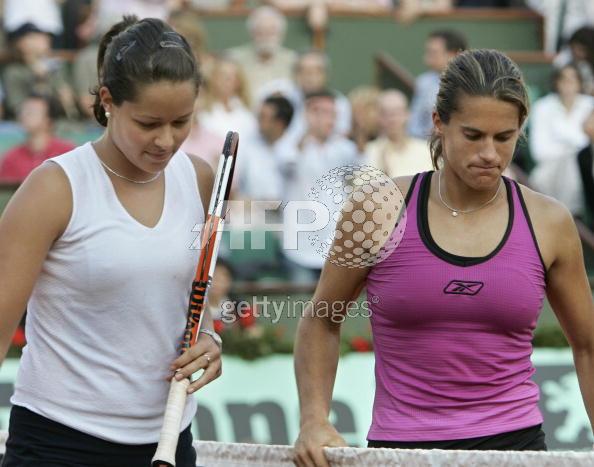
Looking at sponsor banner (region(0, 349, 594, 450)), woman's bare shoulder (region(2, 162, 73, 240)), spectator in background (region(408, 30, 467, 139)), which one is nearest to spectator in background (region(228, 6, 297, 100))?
spectator in background (region(408, 30, 467, 139))

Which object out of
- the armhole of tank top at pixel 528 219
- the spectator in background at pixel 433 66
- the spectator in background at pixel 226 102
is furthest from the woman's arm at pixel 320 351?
the spectator in background at pixel 433 66

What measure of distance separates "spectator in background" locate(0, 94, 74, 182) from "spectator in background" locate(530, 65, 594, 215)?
3735 mm

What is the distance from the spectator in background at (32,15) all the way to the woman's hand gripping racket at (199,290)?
7.79 m

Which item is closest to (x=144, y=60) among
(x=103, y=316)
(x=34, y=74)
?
(x=103, y=316)

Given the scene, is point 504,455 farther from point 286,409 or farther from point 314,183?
point 314,183

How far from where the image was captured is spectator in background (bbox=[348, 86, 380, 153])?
10.1m

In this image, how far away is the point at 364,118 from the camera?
1026 centimetres

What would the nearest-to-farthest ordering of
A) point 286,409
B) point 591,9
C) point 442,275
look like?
point 442,275 < point 286,409 < point 591,9

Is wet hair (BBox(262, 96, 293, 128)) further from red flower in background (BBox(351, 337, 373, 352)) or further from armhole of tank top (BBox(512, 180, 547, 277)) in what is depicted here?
armhole of tank top (BBox(512, 180, 547, 277))

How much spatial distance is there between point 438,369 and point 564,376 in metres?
4.38

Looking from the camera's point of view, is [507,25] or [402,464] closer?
[402,464]

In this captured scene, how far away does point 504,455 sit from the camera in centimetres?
330

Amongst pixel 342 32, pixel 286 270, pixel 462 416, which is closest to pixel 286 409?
pixel 286 270

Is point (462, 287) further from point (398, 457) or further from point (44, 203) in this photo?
point (44, 203)
